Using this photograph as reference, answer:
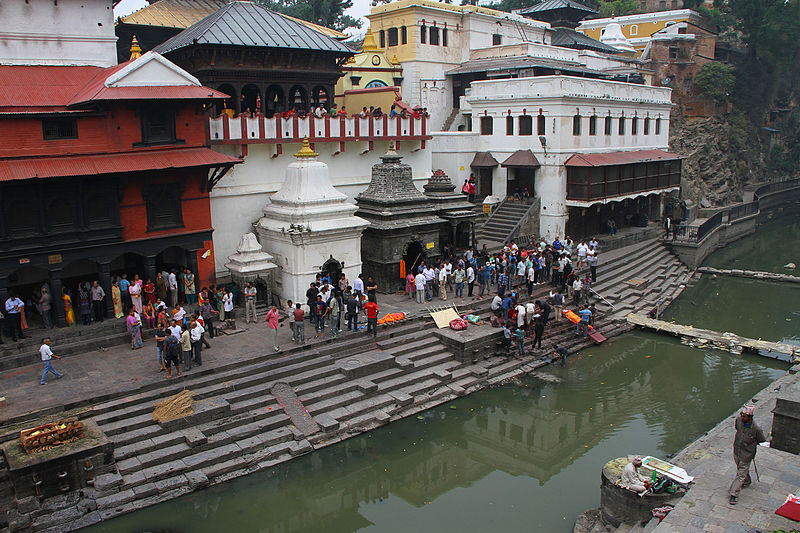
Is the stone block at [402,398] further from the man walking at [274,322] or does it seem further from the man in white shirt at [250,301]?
the man in white shirt at [250,301]

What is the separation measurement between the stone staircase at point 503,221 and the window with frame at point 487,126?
11.6ft

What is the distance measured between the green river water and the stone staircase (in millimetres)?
8224

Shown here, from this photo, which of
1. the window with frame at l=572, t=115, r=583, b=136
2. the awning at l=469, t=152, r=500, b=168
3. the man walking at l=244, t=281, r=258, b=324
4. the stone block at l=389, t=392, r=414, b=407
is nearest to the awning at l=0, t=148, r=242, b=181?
the man walking at l=244, t=281, r=258, b=324

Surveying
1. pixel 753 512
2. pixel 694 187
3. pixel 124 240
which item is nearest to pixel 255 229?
pixel 124 240

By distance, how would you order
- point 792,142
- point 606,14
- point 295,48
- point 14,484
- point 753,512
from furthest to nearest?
point 606,14, point 792,142, point 295,48, point 14,484, point 753,512

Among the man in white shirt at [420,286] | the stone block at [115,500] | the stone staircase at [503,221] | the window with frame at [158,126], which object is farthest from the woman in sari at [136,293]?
the stone staircase at [503,221]

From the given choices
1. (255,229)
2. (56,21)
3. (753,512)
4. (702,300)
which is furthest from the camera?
(702,300)

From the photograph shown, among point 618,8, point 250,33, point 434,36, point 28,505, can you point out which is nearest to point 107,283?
point 28,505

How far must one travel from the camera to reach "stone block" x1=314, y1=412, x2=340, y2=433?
14.4 meters

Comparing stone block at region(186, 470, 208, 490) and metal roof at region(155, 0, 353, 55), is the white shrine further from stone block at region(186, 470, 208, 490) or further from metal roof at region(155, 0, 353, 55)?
stone block at region(186, 470, 208, 490)

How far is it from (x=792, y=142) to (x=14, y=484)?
61908 mm

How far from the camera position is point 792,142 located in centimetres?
5609

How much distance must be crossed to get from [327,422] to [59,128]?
10.3 metres

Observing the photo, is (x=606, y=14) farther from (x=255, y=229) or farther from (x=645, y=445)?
(x=645, y=445)
